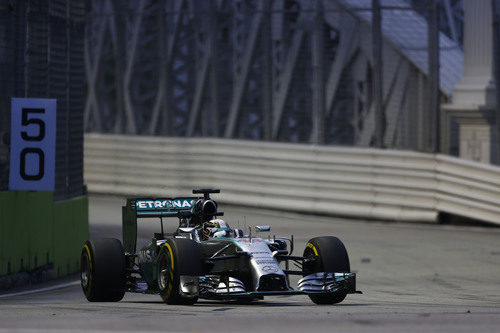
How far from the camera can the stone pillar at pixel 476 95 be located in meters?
24.9

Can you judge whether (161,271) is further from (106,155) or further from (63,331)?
(106,155)

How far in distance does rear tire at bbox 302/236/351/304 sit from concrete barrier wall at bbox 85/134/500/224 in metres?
10.9

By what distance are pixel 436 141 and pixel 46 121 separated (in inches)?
397

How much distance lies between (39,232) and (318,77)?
410 inches

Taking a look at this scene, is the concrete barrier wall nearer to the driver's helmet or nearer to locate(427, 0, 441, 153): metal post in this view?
locate(427, 0, 441, 153): metal post

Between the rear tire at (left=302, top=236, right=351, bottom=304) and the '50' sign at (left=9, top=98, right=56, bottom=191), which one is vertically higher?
the '50' sign at (left=9, top=98, right=56, bottom=191)

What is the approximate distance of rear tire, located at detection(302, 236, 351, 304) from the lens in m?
13.4

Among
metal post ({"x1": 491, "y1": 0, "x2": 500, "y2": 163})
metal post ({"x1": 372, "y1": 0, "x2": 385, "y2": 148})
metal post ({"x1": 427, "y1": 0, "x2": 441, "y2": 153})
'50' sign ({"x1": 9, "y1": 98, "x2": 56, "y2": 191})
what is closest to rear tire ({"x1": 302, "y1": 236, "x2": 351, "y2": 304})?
'50' sign ({"x1": 9, "y1": 98, "x2": 56, "y2": 191})

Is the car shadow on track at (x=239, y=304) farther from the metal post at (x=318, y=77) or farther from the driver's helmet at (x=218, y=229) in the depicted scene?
the metal post at (x=318, y=77)

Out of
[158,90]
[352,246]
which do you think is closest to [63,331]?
[352,246]

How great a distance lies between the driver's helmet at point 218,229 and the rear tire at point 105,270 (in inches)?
38.0

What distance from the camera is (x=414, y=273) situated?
1905cm

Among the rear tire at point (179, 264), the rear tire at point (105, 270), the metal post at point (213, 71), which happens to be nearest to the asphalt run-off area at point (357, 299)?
the rear tire at point (179, 264)

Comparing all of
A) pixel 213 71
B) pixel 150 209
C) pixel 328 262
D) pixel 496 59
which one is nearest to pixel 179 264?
pixel 328 262
